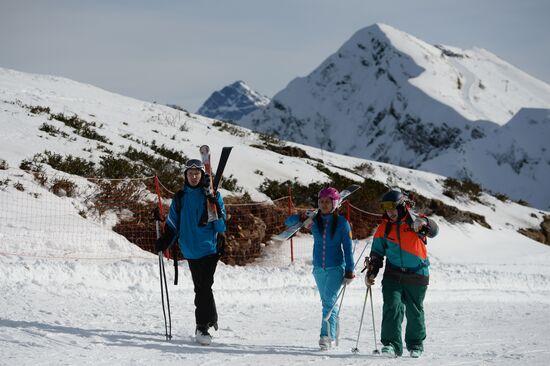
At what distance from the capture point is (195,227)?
7.14 m

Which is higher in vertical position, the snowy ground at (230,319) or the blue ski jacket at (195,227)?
the blue ski jacket at (195,227)

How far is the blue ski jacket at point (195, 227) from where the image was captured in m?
7.12

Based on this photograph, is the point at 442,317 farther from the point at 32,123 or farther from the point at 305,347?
the point at 32,123

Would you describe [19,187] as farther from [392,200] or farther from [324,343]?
[392,200]

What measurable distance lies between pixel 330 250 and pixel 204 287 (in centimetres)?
152

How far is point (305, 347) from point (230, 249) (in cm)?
A: 693

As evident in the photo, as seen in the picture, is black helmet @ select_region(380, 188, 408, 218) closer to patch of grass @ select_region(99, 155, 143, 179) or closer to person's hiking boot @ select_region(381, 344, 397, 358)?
person's hiking boot @ select_region(381, 344, 397, 358)

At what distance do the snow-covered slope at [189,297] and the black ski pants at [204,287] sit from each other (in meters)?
0.33

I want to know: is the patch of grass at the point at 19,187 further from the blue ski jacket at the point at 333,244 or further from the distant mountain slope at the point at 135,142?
the blue ski jacket at the point at 333,244

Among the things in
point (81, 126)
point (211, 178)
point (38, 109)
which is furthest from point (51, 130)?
point (211, 178)

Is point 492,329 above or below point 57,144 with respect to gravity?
below

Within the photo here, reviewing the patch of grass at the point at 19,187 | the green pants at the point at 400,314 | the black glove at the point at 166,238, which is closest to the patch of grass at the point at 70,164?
the patch of grass at the point at 19,187

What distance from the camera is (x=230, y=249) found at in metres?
14.3

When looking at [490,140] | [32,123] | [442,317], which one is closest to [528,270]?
[442,317]
